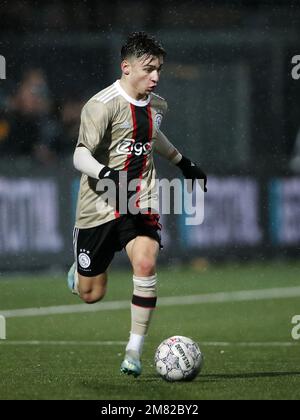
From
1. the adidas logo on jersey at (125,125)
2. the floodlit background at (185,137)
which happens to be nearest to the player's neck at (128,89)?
the adidas logo on jersey at (125,125)

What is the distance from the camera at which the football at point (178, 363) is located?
7.94 meters

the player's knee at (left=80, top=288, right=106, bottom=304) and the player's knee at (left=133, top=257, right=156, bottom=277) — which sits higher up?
the player's knee at (left=133, top=257, right=156, bottom=277)

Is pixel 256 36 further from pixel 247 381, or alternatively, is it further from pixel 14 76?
pixel 247 381

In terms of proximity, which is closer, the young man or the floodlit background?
the young man

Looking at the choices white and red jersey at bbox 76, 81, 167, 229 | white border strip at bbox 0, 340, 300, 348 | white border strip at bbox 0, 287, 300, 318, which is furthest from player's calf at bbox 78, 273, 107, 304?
white border strip at bbox 0, 287, 300, 318

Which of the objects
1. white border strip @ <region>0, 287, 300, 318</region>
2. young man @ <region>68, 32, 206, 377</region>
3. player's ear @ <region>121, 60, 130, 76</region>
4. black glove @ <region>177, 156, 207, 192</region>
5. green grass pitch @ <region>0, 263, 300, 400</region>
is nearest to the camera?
green grass pitch @ <region>0, 263, 300, 400</region>

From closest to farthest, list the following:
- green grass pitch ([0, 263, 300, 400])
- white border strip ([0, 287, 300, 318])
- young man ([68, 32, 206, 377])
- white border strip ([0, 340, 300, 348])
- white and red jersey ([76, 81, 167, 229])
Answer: green grass pitch ([0, 263, 300, 400]) < young man ([68, 32, 206, 377]) < white and red jersey ([76, 81, 167, 229]) < white border strip ([0, 340, 300, 348]) < white border strip ([0, 287, 300, 318])

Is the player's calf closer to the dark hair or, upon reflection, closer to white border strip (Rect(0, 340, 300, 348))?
white border strip (Rect(0, 340, 300, 348))

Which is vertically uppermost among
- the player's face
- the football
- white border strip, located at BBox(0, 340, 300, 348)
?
the player's face

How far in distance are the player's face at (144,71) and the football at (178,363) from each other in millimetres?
1680

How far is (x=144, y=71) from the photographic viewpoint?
8.40 metres

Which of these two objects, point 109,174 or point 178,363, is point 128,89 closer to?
point 109,174

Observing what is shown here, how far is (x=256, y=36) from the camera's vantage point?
17641 millimetres

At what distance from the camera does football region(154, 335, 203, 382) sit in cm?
794
